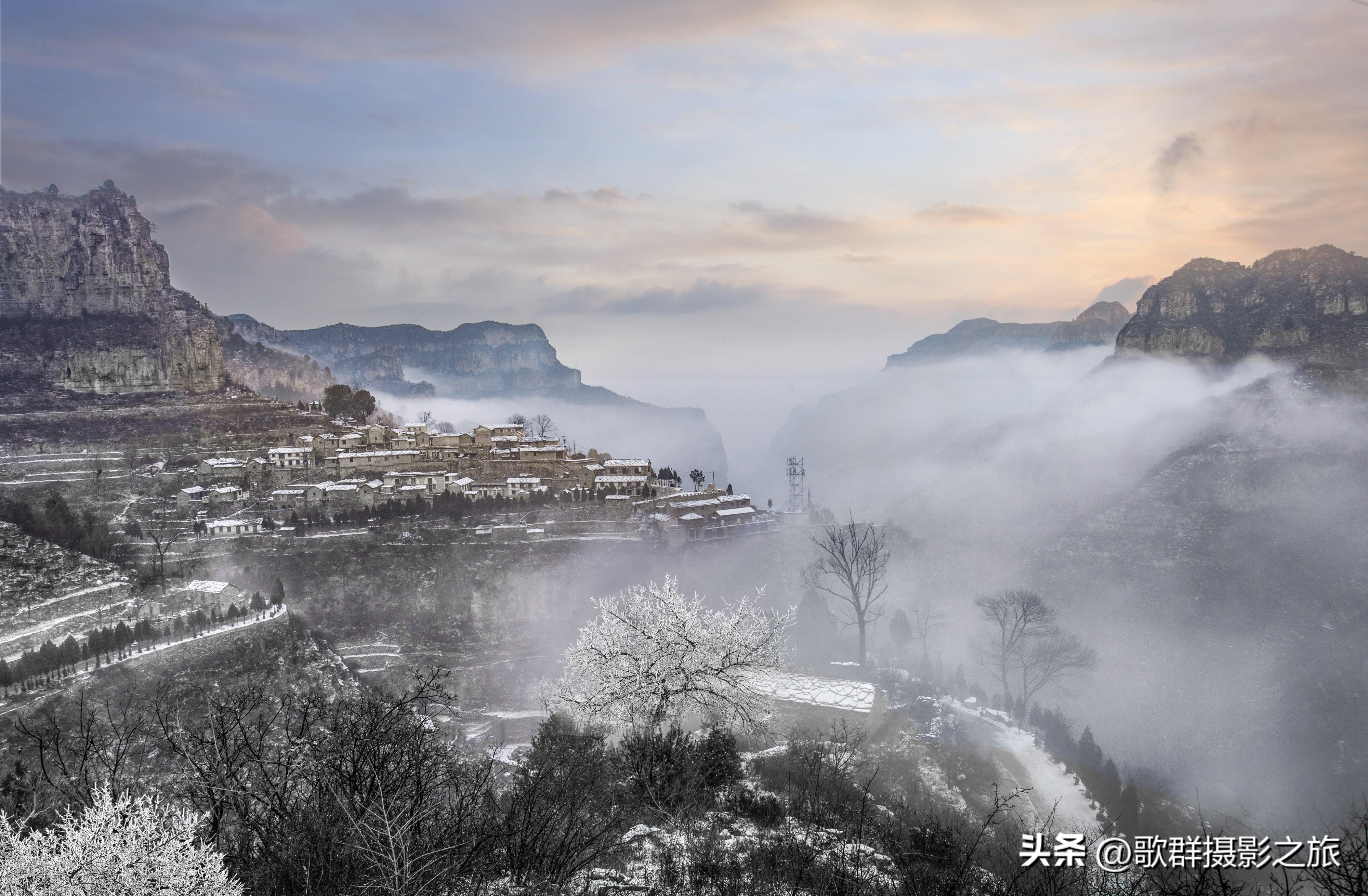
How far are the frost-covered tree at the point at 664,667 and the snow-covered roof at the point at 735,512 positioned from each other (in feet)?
118

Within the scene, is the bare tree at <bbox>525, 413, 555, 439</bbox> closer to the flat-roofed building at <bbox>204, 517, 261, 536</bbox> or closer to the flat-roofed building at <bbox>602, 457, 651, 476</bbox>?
the flat-roofed building at <bbox>602, 457, 651, 476</bbox>

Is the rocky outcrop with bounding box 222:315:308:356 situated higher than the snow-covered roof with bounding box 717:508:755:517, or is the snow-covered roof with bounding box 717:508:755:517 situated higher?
the rocky outcrop with bounding box 222:315:308:356

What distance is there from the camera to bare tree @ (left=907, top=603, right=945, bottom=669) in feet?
158

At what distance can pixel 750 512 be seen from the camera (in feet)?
204

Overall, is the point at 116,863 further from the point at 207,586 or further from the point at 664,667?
the point at 207,586

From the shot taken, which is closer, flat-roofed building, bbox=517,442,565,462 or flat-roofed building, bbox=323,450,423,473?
flat-roofed building, bbox=323,450,423,473

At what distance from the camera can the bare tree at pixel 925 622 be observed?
48188mm

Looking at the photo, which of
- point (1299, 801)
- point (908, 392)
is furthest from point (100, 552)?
point (908, 392)

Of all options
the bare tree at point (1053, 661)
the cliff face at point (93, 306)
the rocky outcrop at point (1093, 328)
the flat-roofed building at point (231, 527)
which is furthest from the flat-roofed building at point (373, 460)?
the rocky outcrop at point (1093, 328)

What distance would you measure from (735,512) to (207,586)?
1504 inches

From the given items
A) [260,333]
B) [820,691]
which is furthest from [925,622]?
[260,333]

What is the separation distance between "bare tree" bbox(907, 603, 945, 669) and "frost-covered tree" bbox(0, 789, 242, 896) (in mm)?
43371

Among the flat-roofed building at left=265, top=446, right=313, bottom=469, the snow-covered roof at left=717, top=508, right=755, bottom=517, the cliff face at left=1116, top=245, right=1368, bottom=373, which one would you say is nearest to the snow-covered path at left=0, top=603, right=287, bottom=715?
the flat-roofed building at left=265, top=446, right=313, bottom=469

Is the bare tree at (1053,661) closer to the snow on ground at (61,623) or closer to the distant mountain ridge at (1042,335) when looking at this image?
the snow on ground at (61,623)
